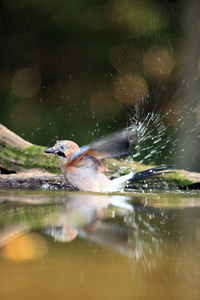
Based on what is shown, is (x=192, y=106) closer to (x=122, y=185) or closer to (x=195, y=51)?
(x=195, y=51)

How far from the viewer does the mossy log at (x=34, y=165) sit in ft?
10.4

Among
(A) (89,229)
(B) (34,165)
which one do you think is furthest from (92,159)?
(A) (89,229)

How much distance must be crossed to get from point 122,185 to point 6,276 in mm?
2012

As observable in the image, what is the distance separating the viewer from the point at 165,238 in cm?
109

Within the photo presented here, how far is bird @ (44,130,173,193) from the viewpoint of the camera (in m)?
2.42

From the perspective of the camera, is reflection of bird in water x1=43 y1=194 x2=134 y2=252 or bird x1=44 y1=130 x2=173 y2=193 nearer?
reflection of bird in water x1=43 y1=194 x2=134 y2=252

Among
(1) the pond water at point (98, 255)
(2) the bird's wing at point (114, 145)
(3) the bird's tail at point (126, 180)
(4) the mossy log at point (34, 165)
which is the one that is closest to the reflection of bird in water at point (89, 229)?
(1) the pond water at point (98, 255)

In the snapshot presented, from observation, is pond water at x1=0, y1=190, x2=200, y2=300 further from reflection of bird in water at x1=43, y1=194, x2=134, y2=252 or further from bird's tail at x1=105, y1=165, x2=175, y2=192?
bird's tail at x1=105, y1=165, x2=175, y2=192

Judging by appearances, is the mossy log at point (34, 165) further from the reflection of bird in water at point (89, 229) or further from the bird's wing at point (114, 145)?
the reflection of bird in water at point (89, 229)

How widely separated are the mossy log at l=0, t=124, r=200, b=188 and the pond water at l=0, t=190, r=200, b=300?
1582 mm

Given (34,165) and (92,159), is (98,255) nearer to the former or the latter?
(92,159)

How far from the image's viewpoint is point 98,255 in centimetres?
86

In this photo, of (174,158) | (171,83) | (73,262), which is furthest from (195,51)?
(73,262)

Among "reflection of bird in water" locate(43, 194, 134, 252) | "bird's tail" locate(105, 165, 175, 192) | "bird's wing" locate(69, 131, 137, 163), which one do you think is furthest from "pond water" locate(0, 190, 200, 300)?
"bird's tail" locate(105, 165, 175, 192)
